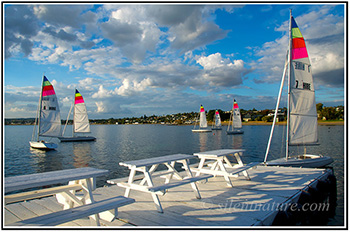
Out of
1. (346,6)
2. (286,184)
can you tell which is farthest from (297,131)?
(346,6)

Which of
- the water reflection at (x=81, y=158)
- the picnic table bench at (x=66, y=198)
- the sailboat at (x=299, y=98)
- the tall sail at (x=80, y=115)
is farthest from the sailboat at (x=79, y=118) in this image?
the picnic table bench at (x=66, y=198)

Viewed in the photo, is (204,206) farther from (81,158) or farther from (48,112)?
(48,112)

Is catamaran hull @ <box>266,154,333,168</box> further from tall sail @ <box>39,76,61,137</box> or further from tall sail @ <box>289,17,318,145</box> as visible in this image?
tall sail @ <box>39,76,61,137</box>

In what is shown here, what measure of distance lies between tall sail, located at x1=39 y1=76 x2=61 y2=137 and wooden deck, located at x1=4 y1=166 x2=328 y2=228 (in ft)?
94.9

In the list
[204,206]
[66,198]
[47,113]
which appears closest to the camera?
[66,198]

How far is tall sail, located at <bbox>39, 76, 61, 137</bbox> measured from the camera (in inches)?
1205

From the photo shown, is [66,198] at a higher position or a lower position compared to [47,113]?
lower

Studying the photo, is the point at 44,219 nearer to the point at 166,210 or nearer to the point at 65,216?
the point at 65,216

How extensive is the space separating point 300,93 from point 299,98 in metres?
0.29

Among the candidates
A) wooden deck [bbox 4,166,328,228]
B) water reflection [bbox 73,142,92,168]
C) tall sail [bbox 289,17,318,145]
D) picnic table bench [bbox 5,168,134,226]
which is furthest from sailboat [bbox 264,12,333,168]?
water reflection [bbox 73,142,92,168]

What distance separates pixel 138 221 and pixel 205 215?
50.3 inches

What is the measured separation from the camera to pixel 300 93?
13.4 metres

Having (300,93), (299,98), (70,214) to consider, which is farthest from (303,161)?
(70,214)

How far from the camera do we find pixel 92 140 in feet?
138
